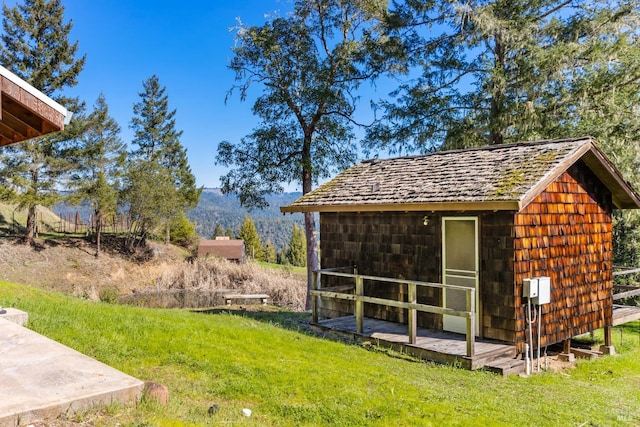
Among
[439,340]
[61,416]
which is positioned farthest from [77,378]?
[439,340]

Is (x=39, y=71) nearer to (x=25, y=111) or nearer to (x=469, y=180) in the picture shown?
(x=25, y=111)

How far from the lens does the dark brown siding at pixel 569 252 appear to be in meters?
8.13

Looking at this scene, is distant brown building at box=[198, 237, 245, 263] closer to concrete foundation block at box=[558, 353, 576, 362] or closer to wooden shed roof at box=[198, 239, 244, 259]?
wooden shed roof at box=[198, 239, 244, 259]

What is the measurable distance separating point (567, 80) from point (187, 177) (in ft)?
109

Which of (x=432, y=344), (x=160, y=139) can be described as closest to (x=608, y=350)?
(x=432, y=344)

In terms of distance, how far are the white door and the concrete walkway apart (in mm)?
6109

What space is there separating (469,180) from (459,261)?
1.54 meters

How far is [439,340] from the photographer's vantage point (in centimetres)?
850

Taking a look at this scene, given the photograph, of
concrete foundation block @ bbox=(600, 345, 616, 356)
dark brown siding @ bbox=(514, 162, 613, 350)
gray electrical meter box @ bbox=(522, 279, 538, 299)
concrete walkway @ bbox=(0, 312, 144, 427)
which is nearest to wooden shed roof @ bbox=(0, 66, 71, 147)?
concrete walkway @ bbox=(0, 312, 144, 427)

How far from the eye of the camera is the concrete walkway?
370 centimetres

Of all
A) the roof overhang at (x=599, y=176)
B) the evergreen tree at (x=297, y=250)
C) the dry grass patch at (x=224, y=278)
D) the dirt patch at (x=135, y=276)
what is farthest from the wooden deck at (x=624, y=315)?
the evergreen tree at (x=297, y=250)

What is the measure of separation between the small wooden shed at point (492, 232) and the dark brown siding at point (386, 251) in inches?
0.9

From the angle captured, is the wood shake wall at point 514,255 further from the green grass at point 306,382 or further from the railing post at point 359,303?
the green grass at point 306,382

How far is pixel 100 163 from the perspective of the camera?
101 ft
